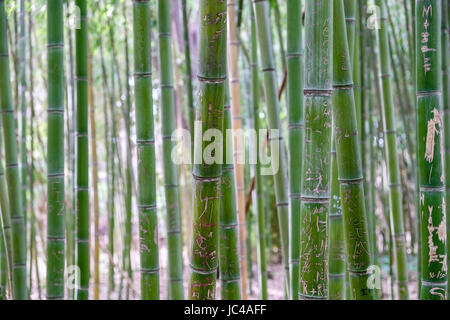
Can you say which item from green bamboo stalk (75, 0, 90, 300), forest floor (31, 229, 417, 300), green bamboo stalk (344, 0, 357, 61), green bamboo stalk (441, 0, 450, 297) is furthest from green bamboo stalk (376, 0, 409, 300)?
forest floor (31, 229, 417, 300)

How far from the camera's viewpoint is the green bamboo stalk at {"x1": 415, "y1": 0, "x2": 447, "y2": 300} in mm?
1055

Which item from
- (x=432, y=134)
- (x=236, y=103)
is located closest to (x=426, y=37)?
(x=432, y=134)

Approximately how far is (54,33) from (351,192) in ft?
2.89

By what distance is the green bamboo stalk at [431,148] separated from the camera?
1055 mm

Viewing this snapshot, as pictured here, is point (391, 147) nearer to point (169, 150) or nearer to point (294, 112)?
point (294, 112)

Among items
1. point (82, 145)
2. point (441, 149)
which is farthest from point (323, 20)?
point (82, 145)

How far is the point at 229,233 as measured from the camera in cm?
125

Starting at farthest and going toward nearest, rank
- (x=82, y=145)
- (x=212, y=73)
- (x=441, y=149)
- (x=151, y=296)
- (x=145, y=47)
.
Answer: (x=82, y=145) < (x=151, y=296) < (x=145, y=47) < (x=441, y=149) < (x=212, y=73)

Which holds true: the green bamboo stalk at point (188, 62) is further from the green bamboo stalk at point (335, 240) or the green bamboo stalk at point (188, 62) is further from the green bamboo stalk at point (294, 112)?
the green bamboo stalk at point (335, 240)

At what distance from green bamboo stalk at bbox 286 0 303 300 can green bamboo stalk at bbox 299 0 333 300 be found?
0.34 m

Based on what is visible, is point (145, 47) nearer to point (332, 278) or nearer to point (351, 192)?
point (351, 192)

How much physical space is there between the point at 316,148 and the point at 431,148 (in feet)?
0.83

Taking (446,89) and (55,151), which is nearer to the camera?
(55,151)

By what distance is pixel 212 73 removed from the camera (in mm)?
909
